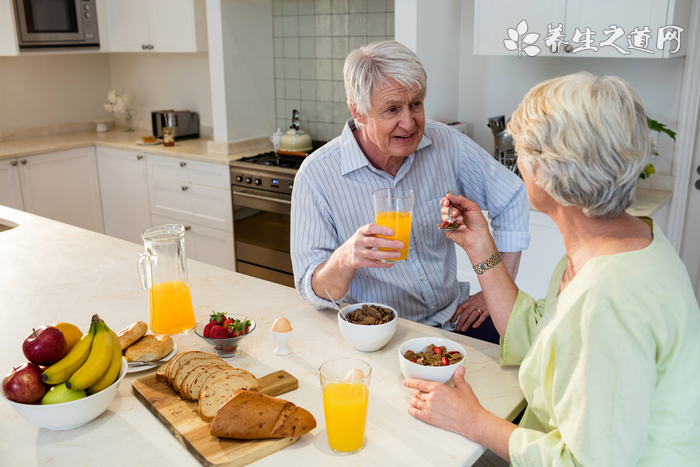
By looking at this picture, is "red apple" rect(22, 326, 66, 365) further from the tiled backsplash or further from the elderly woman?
the tiled backsplash

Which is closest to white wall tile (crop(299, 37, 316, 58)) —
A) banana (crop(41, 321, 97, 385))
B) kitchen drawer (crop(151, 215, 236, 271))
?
kitchen drawer (crop(151, 215, 236, 271))

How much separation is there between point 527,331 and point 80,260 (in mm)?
1466

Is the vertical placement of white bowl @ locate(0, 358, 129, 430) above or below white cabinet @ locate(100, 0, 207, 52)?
below

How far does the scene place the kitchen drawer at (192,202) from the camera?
12.5 feet

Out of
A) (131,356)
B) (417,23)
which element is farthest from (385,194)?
(417,23)

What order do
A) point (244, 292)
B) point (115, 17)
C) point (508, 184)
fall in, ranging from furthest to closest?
point (115, 17) → point (508, 184) → point (244, 292)

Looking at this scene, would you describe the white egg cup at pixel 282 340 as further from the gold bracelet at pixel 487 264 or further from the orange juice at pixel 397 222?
the gold bracelet at pixel 487 264

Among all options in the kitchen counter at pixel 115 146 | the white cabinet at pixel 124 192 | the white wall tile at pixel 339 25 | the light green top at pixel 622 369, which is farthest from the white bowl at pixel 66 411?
the white cabinet at pixel 124 192

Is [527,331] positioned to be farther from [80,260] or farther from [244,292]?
[80,260]

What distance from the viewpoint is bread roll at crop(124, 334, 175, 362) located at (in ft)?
4.27

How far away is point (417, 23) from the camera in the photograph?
2.88 meters

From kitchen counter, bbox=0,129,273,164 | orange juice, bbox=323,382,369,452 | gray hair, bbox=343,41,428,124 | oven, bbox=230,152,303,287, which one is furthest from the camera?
kitchen counter, bbox=0,129,273,164

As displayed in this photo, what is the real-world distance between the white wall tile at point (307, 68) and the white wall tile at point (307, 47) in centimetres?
3

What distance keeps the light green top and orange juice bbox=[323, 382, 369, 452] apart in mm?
268
